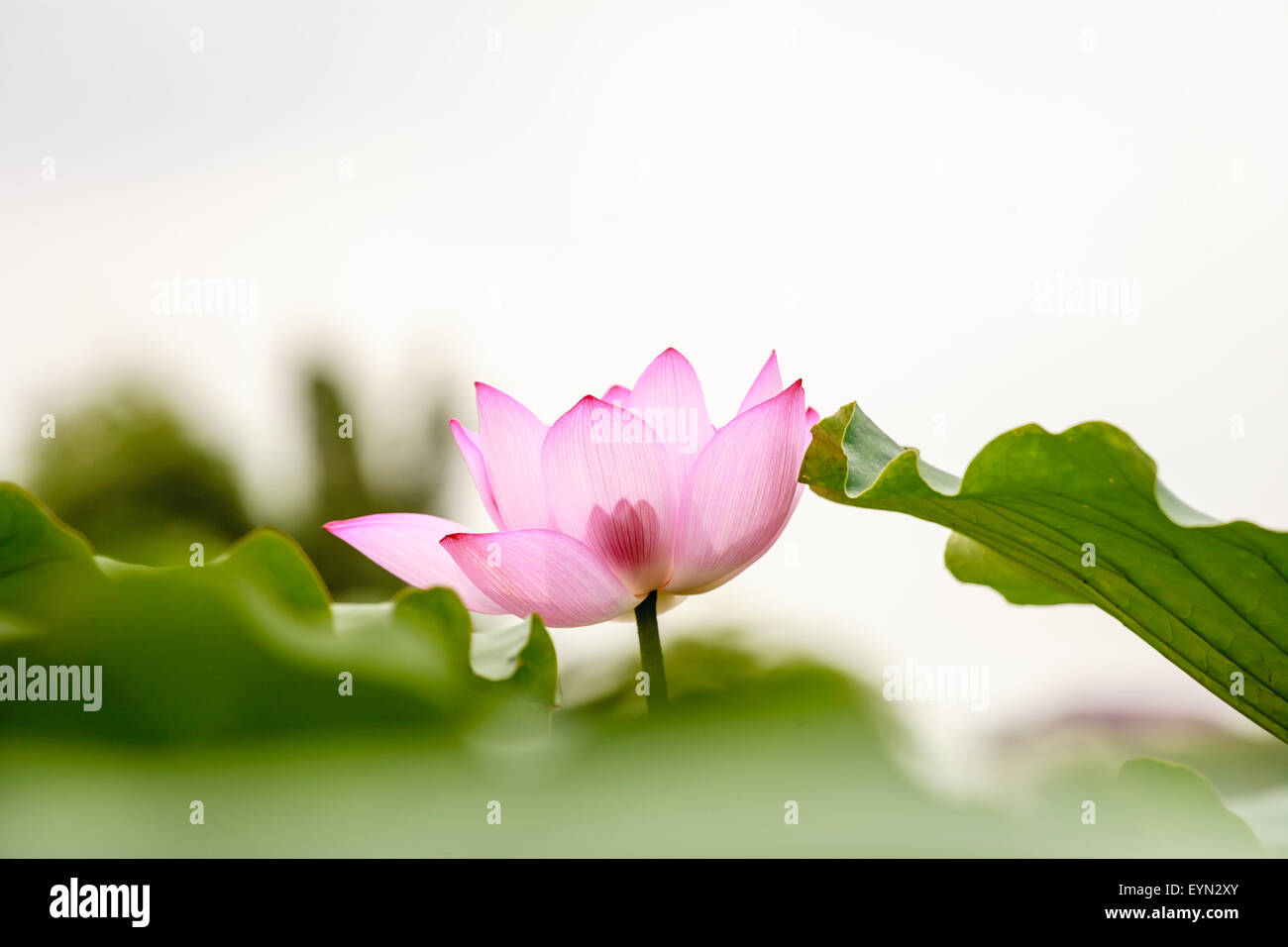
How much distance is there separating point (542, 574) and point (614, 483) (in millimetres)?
28

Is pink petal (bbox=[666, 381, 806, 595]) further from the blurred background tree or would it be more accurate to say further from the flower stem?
the blurred background tree

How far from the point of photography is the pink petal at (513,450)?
263 mm

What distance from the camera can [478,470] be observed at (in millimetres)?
284

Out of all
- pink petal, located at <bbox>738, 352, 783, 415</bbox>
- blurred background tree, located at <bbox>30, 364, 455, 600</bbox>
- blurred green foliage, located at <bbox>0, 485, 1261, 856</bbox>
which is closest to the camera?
blurred green foliage, located at <bbox>0, 485, 1261, 856</bbox>

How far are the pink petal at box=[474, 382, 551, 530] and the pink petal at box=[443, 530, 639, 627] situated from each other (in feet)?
0.09

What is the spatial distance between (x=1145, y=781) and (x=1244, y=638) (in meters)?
0.05

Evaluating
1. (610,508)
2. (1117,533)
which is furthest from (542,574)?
(1117,533)

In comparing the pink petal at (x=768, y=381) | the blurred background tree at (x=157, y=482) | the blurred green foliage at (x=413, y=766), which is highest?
the blurred background tree at (x=157, y=482)

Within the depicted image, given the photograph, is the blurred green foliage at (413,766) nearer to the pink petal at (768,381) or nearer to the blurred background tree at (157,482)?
the pink petal at (768,381)

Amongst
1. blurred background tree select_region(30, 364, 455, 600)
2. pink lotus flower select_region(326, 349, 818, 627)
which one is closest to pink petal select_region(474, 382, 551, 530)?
pink lotus flower select_region(326, 349, 818, 627)

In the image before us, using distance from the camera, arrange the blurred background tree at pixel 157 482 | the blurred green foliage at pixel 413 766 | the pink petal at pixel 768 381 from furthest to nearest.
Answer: the blurred background tree at pixel 157 482, the pink petal at pixel 768 381, the blurred green foliage at pixel 413 766

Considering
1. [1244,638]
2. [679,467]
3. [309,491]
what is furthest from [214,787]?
[309,491]

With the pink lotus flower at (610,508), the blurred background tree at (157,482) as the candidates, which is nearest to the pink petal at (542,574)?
the pink lotus flower at (610,508)

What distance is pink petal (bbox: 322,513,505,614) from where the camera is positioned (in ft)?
0.84
